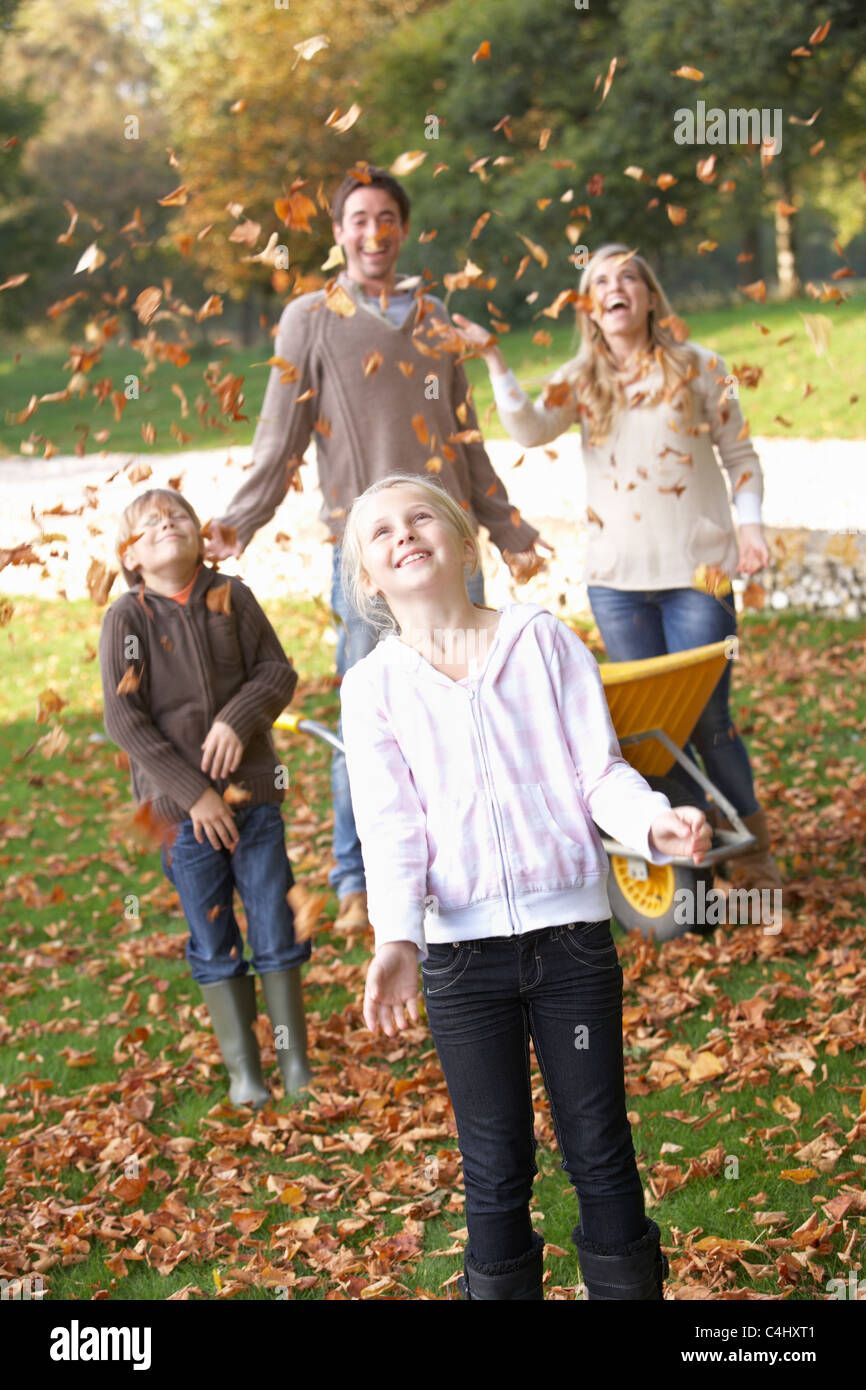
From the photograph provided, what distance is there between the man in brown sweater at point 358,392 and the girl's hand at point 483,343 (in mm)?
276

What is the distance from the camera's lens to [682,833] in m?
2.22

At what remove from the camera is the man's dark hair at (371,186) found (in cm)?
450

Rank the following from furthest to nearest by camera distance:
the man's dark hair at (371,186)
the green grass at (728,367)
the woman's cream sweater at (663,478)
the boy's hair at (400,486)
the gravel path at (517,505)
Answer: the green grass at (728,367) < the gravel path at (517,505) < the woman's cream sweater at (663,478) < the man's dark hair at (371,186) < the boy's hair at (400,486)

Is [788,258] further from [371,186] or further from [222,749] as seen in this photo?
[222,749]

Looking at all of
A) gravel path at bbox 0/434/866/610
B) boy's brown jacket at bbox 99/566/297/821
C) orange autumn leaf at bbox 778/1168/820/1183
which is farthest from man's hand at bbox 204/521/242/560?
gravel path at bbox 0/434/866/610

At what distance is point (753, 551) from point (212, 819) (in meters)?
2.06

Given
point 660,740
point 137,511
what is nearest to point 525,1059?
point 137,511

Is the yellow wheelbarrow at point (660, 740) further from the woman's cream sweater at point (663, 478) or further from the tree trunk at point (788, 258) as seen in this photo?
the tree trunk at point (788, 258)

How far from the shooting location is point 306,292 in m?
4.77

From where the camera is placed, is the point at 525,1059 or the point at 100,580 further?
the point at 100,580

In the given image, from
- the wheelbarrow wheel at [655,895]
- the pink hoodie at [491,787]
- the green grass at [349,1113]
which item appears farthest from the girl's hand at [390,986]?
the wheelbarrow wheel at [655,895]

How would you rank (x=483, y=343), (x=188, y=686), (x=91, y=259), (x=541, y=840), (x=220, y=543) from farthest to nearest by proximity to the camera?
1. (x=220, y=543)
2. (x=483, y=343)
3. (x=91, y=259)
4. (x=188, y=686)
5. (x=541, y=840)
